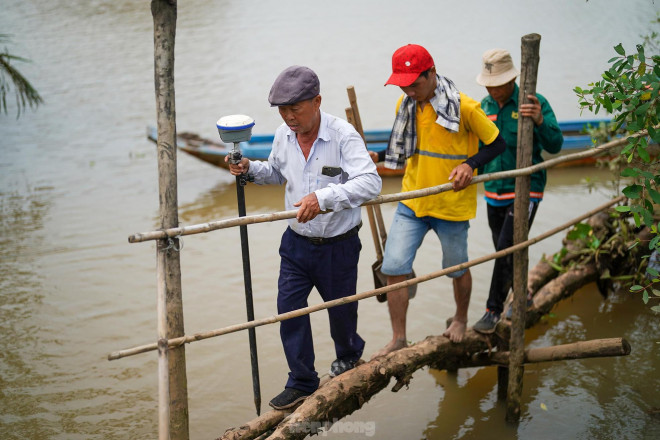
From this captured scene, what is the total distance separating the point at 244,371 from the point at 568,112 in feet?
25.4

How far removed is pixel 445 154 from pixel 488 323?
1.08 meters

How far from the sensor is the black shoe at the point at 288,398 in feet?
10.6

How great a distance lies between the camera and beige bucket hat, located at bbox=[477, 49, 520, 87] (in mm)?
3840

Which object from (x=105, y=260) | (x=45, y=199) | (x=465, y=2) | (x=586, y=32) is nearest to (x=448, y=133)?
(x=105, y=260)

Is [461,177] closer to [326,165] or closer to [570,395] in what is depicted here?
[326,165]

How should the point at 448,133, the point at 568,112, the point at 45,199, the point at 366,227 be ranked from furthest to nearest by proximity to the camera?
the point at 568,112 < the point at 45,199 < the point at 366,227 < the point at 448,133

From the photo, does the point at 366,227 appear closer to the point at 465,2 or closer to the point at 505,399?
the point at 505,399

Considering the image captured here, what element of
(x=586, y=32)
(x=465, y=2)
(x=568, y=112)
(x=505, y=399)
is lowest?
(x=505, y=399)

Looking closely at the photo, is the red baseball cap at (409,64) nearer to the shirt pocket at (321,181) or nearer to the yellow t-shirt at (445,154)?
the yellow t-shirt at (445,154)

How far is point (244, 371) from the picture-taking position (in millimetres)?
4801

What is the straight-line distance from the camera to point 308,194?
2.94m

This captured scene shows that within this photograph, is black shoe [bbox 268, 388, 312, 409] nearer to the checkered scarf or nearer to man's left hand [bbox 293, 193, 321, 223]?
man's left hand [bbox 293, 193, 321, 223]

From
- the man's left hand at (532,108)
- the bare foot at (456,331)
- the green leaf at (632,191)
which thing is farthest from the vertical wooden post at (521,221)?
the green leaf at (632,191)

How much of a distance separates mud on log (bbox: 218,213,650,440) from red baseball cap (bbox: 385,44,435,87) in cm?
137
